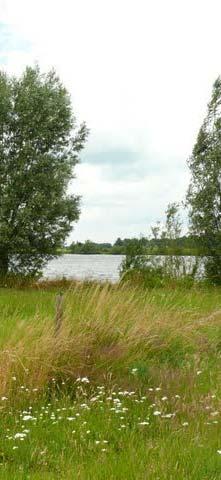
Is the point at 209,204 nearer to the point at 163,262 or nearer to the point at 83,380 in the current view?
the point at 163,262

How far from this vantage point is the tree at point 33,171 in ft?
89.2

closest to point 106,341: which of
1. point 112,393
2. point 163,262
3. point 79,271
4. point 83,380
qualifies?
point 83,380

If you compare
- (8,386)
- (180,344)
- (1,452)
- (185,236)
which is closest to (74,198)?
(185,236)

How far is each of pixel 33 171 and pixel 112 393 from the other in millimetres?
20654

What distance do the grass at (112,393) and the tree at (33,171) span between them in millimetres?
14984

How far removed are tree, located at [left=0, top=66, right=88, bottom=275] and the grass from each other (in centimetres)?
1498

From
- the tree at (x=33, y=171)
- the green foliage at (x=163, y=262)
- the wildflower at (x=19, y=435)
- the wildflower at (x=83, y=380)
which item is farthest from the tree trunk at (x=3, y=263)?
the wildflower at (x=19, y=435)

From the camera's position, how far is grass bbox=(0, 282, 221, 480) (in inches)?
227

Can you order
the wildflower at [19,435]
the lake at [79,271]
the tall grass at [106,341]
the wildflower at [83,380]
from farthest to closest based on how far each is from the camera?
the lake at [79,271]
the tall grass at [106,341]
the wildflower at [83,380]
the wildflower at [19,435]

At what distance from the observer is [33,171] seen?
27.6m

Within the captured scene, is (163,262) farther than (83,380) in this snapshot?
Yes

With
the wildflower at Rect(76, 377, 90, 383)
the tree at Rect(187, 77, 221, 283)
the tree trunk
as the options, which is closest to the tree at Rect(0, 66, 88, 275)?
the tree trunk

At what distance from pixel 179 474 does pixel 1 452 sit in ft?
6.28

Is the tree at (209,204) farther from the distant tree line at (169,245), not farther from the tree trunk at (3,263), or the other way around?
the tree trunk at (3,263)
